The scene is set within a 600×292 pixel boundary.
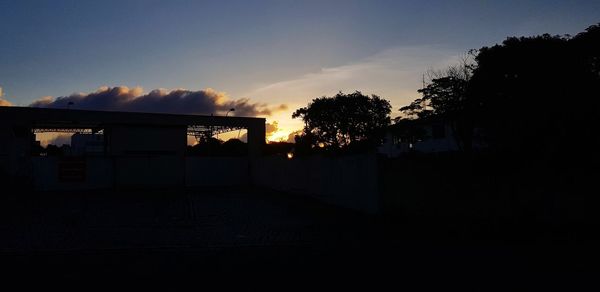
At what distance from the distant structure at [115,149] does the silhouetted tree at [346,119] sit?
598 inches

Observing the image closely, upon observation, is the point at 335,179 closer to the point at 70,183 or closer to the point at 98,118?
the point at 70,183

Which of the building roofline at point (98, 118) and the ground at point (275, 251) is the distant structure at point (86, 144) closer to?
the building roofline at point (98, 118)

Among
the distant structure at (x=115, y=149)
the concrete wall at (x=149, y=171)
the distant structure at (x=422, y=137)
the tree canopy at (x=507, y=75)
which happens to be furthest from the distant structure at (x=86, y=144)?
the tree canopy at (x=507, y=75)

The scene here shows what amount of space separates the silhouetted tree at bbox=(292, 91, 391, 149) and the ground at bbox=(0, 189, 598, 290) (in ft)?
116

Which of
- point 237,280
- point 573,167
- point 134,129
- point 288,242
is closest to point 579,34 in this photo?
point 573,167

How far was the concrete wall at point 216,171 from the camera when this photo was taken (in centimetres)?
3359

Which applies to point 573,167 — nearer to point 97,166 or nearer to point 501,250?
point 501,250

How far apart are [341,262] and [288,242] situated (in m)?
2.55

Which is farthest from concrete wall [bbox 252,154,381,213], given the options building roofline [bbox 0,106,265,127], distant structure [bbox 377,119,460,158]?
distant structure [bbox 377,119,460,158]

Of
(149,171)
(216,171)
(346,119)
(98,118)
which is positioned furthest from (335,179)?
(346,119)

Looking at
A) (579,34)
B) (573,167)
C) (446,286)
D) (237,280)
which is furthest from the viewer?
(579,34)

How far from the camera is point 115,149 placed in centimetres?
3188

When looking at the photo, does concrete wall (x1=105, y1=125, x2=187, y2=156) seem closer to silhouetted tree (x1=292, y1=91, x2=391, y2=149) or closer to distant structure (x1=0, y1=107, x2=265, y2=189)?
distant structure (x1=0, y1=107, x2=265, y2=189)

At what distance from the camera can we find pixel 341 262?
7.69m
